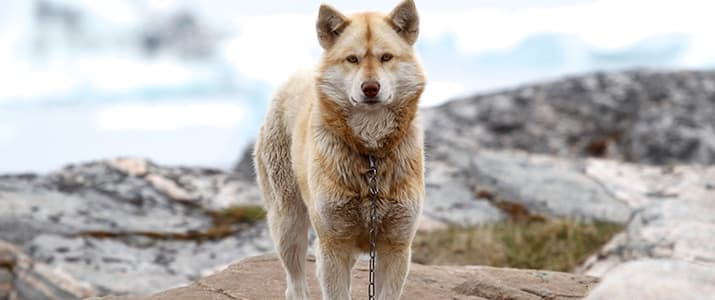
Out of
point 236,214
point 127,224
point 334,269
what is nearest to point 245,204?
point 236,214

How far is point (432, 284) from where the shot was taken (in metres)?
7.45

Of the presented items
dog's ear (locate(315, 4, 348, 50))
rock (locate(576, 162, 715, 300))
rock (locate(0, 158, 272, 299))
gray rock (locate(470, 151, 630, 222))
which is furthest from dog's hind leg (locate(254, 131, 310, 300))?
gray rock (locate(470, 151, 630, 222))

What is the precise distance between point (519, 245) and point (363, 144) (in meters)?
7.19

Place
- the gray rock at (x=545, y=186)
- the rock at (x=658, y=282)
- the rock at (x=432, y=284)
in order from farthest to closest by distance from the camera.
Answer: the gray rock at (x=545, y=186) < the rock at (x=432, y=284) < the rock at (x=658, y=282)

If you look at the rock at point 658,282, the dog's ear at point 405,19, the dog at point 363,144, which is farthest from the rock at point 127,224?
the rock at point 658,282

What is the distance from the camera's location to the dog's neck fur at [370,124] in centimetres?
556

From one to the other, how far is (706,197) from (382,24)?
8384 millimetres

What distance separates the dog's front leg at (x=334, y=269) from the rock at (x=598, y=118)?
13.5 m

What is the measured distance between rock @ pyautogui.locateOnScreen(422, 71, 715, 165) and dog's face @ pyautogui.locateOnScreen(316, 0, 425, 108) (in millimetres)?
13477

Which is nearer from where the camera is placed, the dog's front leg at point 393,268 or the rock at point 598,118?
the dog's front leg at point 393,268

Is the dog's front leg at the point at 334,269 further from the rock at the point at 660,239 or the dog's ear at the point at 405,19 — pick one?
the rock at the point at 660,239

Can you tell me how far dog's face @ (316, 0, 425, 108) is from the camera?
210 inches

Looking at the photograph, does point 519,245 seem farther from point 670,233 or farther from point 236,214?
point 236,214

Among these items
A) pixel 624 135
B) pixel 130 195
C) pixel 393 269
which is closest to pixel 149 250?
pixel 130 195
